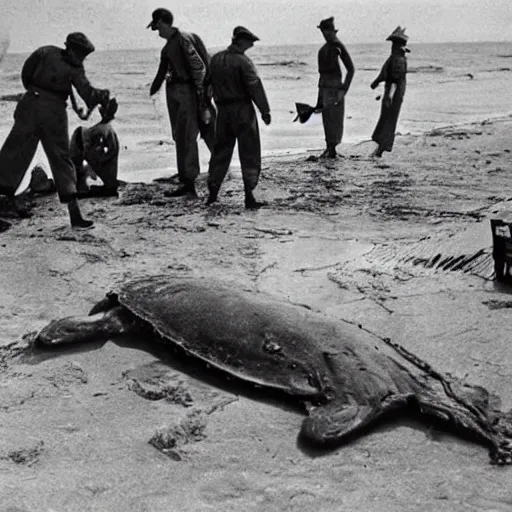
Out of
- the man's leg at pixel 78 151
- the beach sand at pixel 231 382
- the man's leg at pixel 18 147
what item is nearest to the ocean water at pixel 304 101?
the man's leg at pixel 78 151

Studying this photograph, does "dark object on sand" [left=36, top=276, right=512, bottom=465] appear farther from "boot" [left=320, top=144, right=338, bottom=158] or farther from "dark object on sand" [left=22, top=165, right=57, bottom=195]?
"boot" [left=320, top=144, right=338, bottom=158]

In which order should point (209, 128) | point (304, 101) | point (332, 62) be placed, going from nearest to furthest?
point (209, 128), point (332, 62), point (304, 101)

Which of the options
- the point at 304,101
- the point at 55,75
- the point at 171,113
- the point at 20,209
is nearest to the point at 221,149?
the point at 171,113

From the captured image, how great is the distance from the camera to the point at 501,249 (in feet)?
14.3

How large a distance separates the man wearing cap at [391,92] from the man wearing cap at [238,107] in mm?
3370

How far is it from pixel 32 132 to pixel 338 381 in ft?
13.8

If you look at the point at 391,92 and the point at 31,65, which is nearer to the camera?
the point at 31,65

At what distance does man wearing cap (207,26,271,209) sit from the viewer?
645cm

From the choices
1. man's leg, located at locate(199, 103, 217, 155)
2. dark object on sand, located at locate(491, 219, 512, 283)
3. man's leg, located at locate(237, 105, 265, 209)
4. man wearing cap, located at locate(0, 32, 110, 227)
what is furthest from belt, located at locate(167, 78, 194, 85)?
dark object on sand, located at locate(491, 219, 512, 283)

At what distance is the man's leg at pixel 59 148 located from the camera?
618 centimetres

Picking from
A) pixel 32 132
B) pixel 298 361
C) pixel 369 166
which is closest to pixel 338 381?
pixel 298 361

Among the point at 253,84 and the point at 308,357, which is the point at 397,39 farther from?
the point at 308,357

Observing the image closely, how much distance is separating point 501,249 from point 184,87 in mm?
4134

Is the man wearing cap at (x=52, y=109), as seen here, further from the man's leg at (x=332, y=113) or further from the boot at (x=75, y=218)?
the man's leg at (x=332, y=113)
